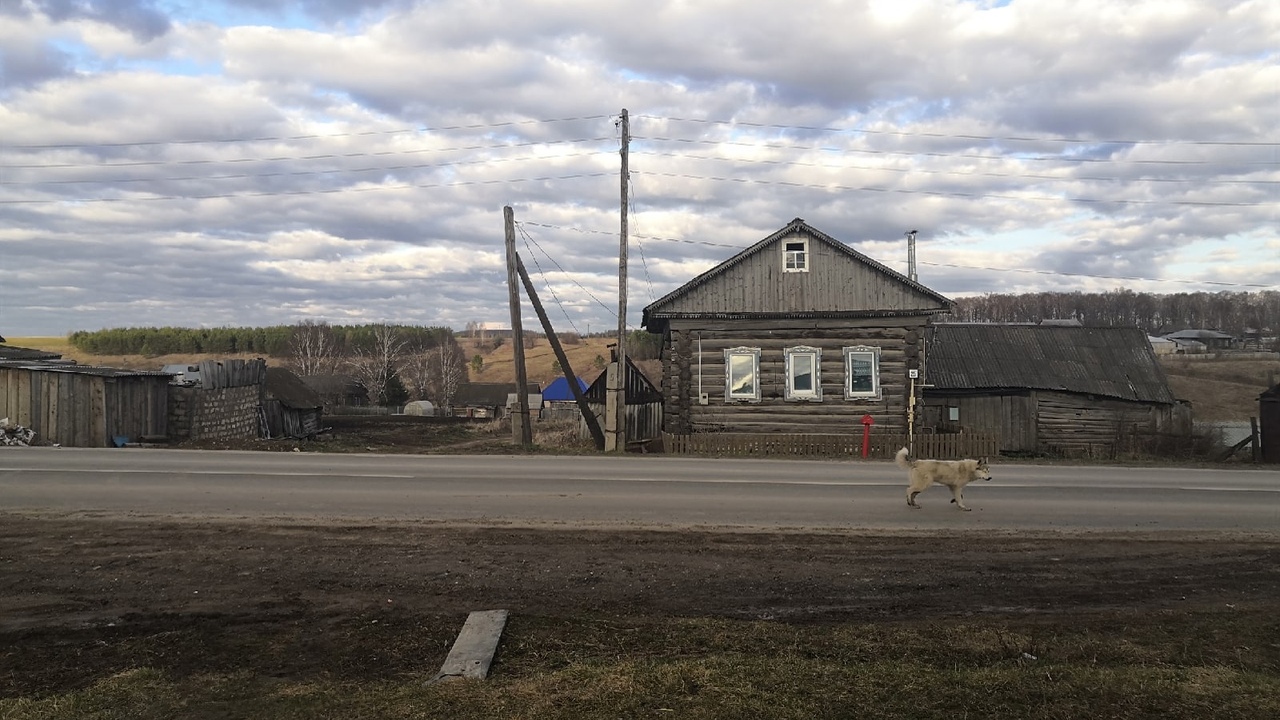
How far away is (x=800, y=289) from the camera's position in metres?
27.0

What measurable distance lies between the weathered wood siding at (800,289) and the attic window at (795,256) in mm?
105

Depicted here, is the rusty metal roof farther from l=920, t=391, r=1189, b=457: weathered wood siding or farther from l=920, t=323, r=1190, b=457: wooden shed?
l=920, t=391, r=1189, b=457: weathered wood siding

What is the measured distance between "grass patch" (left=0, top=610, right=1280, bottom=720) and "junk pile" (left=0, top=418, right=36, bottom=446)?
21279 mm

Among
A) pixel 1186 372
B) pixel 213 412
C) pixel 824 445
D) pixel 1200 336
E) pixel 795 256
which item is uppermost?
pixel 1200 336

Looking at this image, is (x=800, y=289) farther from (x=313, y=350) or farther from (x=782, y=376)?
(x=313, y=350)

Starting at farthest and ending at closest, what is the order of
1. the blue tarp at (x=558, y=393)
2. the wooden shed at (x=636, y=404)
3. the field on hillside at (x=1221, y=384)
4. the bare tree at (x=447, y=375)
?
1. the bare tree at (x=447, y=375)
2. the blue tarp at (x=558, y=393)
3. the field on hillside at (x=1221, y=384)
4. the wooden shed at (x=636, y=404)

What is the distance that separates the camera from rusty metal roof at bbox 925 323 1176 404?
1280 inches

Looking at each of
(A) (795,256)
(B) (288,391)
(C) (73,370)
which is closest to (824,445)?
(A) (795,256)

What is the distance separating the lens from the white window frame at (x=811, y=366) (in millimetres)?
27078

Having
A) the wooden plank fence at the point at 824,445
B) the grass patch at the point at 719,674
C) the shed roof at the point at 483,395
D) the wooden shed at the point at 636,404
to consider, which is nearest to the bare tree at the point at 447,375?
the shed roof at the point at 483,395

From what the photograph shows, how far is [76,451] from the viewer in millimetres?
19984

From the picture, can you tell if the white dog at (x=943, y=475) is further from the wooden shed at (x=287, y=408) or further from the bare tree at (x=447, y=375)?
the bare tree at (x=447, y=375)

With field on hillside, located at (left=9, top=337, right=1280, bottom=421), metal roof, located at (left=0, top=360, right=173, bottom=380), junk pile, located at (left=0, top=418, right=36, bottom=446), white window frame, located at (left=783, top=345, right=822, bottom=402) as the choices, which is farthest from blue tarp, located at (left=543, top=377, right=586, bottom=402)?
junk pile, located at (left=0, top=418, right=36, bottom=446)

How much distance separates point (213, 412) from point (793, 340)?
19950 millimetres
